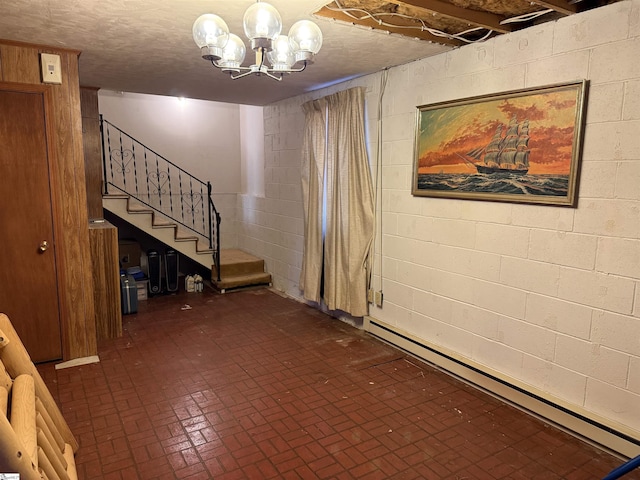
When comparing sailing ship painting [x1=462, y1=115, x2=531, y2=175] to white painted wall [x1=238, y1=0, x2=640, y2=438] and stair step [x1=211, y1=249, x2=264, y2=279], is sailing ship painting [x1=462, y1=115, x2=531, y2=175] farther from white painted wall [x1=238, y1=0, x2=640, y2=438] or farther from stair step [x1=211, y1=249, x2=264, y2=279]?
stair step [x1=211, y1=249, x2=264, y2=279]

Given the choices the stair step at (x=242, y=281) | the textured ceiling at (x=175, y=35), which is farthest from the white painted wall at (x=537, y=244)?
the stair step at (x=242, y=281)

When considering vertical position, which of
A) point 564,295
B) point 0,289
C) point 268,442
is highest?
point 564,295

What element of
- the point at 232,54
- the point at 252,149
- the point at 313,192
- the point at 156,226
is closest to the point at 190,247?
the point at 156,226

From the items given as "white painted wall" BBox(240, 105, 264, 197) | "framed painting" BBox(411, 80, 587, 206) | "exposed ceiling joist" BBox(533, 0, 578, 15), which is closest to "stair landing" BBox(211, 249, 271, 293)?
"white painted wall" BBox(240, 105, 264, 197)

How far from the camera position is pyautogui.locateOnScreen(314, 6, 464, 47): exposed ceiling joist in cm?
252

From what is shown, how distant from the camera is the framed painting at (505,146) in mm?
2477

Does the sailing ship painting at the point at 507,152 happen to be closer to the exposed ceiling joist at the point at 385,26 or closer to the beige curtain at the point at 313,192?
the exposed ceiling joist at the point at 385,26

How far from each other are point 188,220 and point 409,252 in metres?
4.34

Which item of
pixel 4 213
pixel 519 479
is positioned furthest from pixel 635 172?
pixel 4 213

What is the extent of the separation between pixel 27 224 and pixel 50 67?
1.23 m

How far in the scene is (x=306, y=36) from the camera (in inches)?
77.9

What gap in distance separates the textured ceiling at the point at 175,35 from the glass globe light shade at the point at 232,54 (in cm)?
29

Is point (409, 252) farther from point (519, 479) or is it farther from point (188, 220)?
point (188, 220)

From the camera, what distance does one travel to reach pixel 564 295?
258cm
